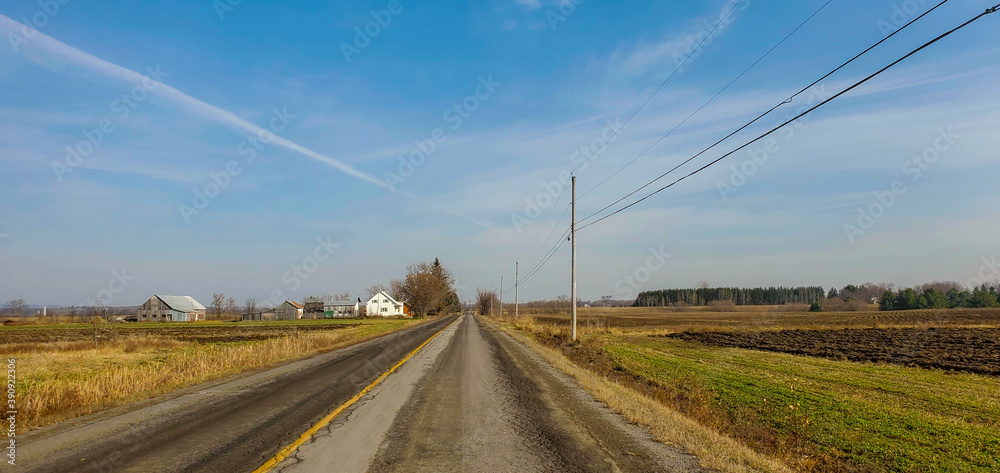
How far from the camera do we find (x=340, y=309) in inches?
5069

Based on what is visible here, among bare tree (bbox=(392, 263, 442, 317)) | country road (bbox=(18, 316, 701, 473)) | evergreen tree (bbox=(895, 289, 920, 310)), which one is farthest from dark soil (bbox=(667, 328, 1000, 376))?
evergreen tree (bbox=(895, 289, 920, 310))

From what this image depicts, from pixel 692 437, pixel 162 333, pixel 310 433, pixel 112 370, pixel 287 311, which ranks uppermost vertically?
pixel 310 433

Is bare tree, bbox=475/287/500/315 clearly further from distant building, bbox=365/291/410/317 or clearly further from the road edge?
the road edge

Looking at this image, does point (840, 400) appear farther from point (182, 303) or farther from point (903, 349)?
point (182, 303)

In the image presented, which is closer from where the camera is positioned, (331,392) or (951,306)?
(331,392)

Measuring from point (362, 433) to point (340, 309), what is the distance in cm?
12723

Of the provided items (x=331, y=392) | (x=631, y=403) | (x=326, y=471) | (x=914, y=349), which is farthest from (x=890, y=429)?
(x=914, y=349)

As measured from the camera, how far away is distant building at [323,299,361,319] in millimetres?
127250

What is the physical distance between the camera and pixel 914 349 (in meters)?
30.7

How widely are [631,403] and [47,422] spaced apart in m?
11.3

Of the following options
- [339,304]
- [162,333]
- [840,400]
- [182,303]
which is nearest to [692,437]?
[840,400]

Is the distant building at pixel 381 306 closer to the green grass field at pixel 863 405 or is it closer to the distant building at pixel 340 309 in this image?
the distant building at pixel 340 309

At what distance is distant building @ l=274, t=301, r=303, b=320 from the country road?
116 meters

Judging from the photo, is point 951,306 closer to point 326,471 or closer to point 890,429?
point 890,429
